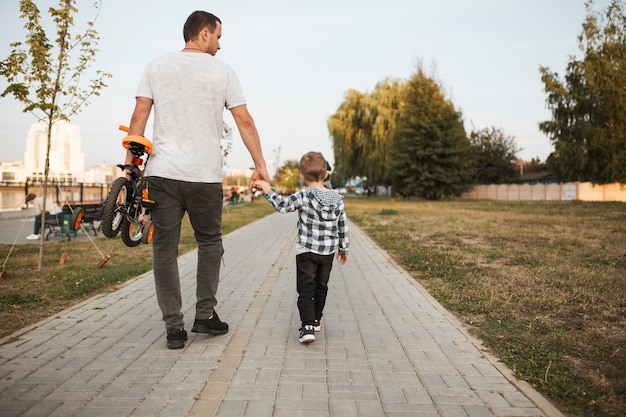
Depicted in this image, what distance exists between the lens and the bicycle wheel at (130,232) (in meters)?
3.90

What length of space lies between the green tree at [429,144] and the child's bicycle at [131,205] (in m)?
39.3

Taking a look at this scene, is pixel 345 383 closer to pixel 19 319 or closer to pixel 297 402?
pixel 297 402

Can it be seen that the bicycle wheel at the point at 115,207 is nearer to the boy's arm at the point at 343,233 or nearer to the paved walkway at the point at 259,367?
the paved walkway at the point at 259,367

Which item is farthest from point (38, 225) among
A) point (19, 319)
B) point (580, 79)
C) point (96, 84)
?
point (580, 79)

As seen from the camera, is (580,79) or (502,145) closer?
(580,79)

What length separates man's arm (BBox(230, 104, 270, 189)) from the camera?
3902mm

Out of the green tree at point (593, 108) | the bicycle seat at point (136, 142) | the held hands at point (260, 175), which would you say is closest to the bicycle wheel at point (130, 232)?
the bicycle seat at point (136, 142)

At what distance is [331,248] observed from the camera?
159 inches

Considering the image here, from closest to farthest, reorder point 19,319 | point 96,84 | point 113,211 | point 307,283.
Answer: point 113,211 → point 307,283 → point 19,319 → point 96,84

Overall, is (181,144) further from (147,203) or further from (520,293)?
(520,293)

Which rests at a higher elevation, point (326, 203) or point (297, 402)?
point (326, 203)

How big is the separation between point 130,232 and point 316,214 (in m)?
1.48

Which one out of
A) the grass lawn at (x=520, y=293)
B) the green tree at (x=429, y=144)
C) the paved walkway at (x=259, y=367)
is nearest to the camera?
the paved walkway at (x=259, y=367)

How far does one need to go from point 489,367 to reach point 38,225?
41.9 feet
